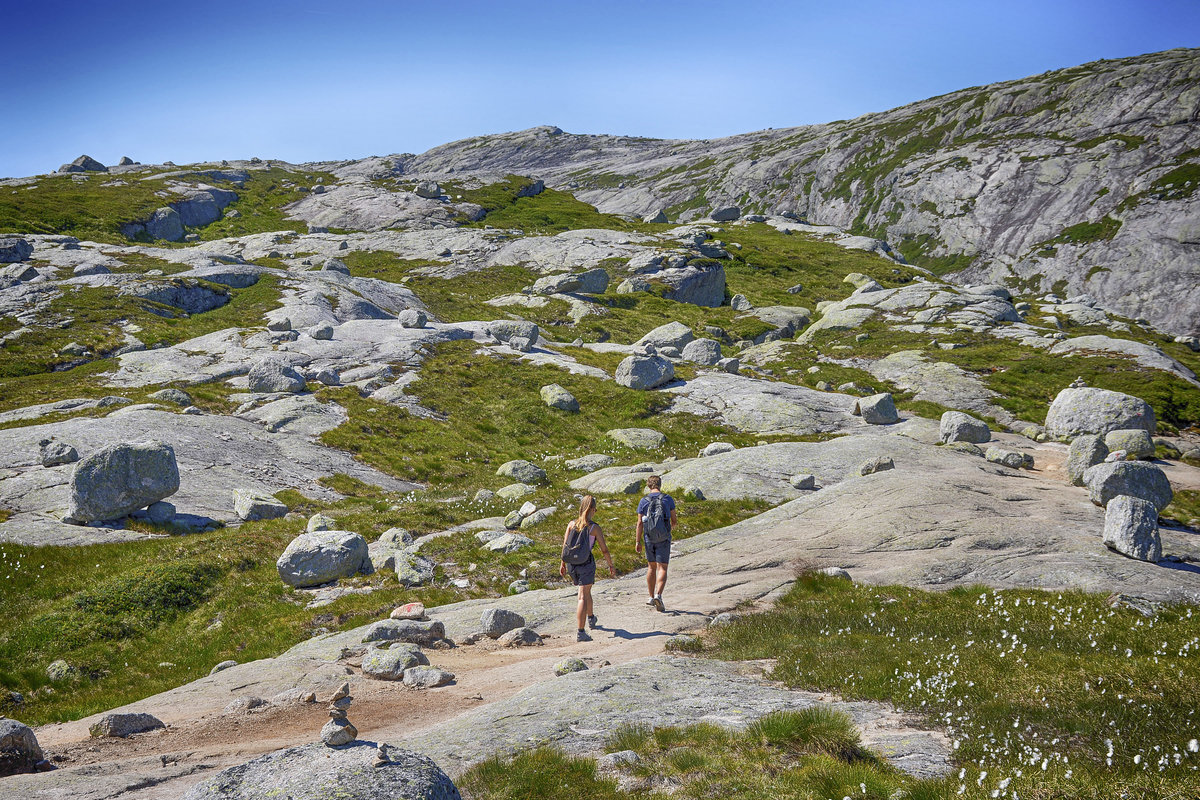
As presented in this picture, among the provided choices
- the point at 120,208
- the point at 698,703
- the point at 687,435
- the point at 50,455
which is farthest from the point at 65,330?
the point at 120,208

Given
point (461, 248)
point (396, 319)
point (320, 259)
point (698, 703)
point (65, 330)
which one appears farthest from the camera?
point (461, 248)

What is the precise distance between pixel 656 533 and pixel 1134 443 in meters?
33.5

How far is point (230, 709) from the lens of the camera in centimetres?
1270

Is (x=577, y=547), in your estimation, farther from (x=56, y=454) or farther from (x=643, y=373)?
(x=643, y=373)

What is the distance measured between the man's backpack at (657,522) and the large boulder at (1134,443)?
30.9m

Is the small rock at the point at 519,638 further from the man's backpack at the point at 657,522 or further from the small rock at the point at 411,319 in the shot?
the small rock at the point at 411,319

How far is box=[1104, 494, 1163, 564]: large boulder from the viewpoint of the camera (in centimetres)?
1869

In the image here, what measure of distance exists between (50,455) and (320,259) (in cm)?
7645

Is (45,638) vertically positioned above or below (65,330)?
below

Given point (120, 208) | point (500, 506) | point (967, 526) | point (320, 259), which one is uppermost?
point (120, 208)

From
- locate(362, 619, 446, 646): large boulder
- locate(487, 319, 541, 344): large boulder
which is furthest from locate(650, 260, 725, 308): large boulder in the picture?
locate(362, 619, 446, 646): large boulder

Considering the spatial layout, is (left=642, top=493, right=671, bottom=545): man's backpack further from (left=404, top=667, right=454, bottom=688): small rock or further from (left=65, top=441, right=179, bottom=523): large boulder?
(left=65, top=441, right=179, bottom=523): large boulder

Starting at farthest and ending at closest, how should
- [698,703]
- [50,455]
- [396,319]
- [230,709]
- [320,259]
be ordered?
[320,259] → [396,319] → [50,455] → [230,709] → [698,703]

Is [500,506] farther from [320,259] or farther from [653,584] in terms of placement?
[320,259]
